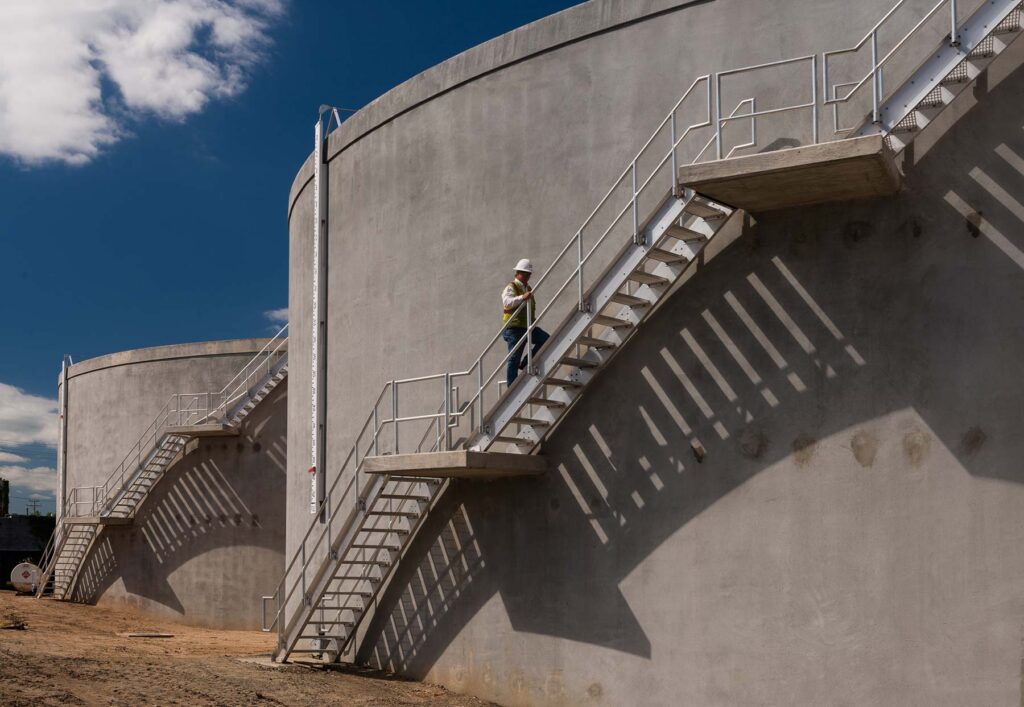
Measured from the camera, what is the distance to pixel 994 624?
10.7 meters

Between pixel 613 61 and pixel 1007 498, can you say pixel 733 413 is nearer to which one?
pixel 1007 498

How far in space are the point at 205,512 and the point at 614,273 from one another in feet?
61.7

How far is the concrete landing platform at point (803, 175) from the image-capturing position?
1078 cm

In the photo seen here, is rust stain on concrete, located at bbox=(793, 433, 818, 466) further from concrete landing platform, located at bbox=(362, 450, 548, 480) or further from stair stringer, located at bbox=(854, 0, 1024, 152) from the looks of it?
concrete landing platform, located at bbox=(362, 450, 548, 480)

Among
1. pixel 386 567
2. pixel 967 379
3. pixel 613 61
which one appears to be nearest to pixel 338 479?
pixel 386 567

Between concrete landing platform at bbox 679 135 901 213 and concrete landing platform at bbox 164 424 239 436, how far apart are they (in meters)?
18.1

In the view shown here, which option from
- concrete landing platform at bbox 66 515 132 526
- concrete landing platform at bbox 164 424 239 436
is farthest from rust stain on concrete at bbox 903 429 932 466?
concrete landing platform at bbox 66 515 132 526

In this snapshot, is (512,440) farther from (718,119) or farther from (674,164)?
(718,119)

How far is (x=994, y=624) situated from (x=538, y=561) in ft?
18.2

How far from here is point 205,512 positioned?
28625mm

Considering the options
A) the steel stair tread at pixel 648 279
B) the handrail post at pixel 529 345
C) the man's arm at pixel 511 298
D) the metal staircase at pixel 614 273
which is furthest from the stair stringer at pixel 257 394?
the steel stair tread at pixel 648 279

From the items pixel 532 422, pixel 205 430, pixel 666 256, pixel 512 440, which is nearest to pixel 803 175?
pixel 666 256

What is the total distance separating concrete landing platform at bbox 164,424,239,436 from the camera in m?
27.5

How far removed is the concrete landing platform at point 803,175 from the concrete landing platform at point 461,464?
13.1 feet
